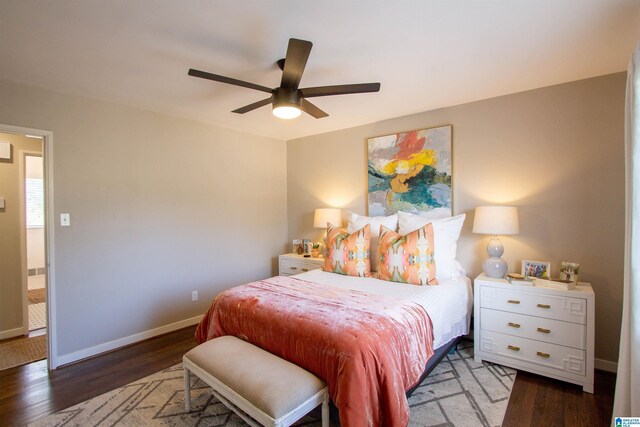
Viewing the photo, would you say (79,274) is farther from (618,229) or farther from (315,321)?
(618,229)

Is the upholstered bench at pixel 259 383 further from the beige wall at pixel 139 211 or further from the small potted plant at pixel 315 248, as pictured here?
the small potted plant at pixel 315 248

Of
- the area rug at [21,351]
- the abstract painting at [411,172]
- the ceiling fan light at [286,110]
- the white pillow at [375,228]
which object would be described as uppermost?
the ceiling fan light at [286,110]

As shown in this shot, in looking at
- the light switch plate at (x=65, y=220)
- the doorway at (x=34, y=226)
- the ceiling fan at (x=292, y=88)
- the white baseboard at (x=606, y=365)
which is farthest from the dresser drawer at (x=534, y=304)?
the doorway at (x=34, y=226)

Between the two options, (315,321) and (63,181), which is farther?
(63,181)

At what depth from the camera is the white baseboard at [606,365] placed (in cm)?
242

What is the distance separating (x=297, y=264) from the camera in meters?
3.93

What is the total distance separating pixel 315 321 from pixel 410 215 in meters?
1.76

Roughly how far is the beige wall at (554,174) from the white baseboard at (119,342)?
3.22 metres

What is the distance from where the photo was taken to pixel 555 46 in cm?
202

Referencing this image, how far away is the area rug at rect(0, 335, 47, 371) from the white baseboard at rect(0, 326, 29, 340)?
0.41ft

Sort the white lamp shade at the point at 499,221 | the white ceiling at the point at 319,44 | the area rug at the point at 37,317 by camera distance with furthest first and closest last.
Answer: the area rug at the point at 37,317 < the white lamp shade at the point at 499,221 < the white ceiling at the point at 319,44

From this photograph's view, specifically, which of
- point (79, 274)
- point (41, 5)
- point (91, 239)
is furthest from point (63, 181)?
point (41, 5)

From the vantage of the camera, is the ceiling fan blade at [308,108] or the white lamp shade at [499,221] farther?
the white lamp shade at [499,221]

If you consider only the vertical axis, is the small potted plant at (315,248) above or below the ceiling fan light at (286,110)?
below
